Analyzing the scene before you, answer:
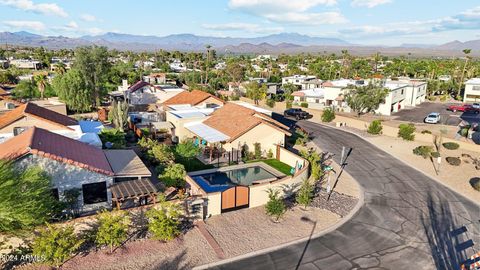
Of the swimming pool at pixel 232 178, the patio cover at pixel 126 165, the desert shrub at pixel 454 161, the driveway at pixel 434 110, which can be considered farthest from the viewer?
the driveway at pixel 434 110

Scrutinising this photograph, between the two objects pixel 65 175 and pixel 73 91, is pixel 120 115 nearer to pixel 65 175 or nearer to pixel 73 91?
pixel 73 91

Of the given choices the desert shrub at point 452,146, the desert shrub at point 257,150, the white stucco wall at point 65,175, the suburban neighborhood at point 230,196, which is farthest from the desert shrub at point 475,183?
the white stucco wall at point 65,175

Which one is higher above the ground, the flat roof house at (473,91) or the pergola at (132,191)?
the flat roof house at (473,91)

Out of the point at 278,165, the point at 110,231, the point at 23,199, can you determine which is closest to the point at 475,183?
the point at 278,165

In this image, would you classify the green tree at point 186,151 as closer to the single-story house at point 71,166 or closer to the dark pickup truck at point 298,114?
the single-story house at point 71,166

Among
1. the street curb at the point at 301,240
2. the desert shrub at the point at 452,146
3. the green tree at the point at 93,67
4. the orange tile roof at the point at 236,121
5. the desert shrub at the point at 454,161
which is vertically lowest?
the street curb at the point at 301,240

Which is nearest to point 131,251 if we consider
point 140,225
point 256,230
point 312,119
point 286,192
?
point 140,225
